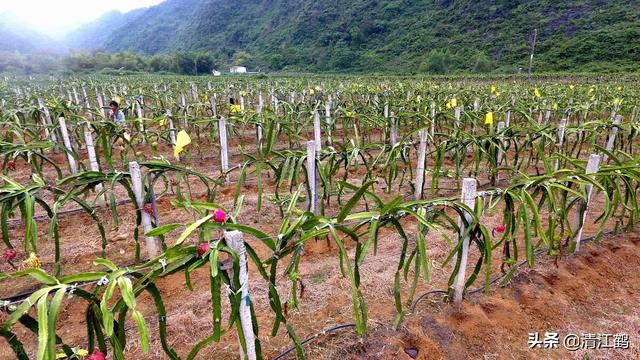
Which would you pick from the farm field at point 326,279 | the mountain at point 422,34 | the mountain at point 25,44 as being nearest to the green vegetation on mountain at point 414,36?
the mountain at point 422,34

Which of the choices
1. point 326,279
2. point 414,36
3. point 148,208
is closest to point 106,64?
point 414,36

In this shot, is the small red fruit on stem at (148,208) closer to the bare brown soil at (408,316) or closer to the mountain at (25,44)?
the bare brown soil at (408,316)

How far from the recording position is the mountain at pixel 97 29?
163750mm

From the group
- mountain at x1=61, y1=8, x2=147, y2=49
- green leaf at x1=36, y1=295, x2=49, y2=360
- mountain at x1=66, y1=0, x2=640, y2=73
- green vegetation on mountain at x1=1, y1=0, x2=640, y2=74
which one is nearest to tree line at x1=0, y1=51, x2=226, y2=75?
green vegetation on mountain at x1=1, y1=0, x2=640, y2=74

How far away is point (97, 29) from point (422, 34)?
199880 mm

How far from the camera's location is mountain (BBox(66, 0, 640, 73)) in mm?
32125

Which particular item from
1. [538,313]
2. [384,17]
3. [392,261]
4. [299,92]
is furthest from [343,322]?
[384,17]

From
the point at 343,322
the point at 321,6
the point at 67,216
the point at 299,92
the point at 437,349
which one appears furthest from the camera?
the point at 321,6

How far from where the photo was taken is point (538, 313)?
8.77 feet

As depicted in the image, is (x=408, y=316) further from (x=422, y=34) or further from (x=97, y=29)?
(x=97, y=29)

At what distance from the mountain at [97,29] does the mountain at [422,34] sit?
11231 cm

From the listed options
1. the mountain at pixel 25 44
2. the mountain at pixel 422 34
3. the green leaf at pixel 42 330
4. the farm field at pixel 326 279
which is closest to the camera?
the green leaf at pixel 42 330

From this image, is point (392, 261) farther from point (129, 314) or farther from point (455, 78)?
point (455, 78)

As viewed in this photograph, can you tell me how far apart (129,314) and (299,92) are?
48.0 feet
